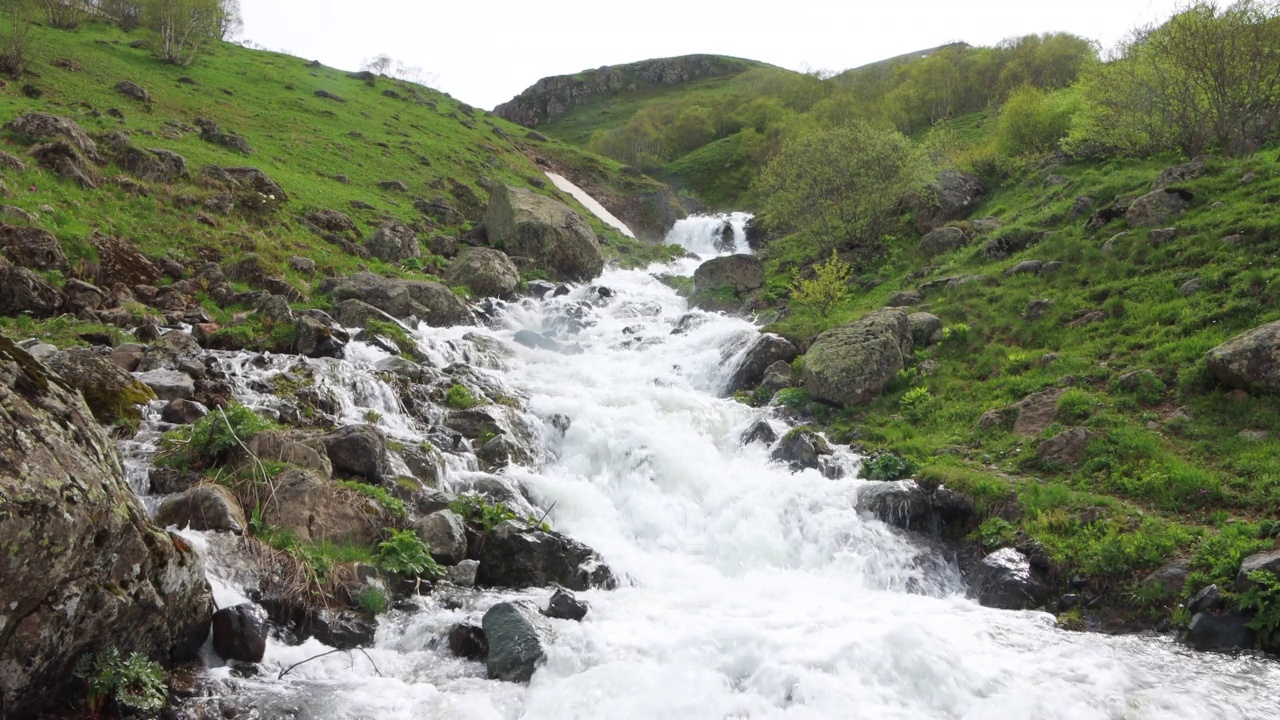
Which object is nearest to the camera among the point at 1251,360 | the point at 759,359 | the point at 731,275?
the point at 1251,360

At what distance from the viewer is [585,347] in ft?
101

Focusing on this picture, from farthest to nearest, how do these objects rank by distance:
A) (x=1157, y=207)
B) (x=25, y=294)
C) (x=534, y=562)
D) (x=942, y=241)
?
(x=942, y=241) < (x=1157, y=207) < (x=25, y=294) < (x=534, y=562)

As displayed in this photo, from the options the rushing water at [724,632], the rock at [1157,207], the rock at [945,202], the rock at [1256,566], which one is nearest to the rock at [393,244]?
the rushing water at [724,632]

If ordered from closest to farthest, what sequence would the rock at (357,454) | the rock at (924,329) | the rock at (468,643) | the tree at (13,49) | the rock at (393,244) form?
1. the rock at (468,643)
2. the rock at (357,454)
3. the rock at (924,329)
4. the rock at (393,244)
5. the tree at (13,49)

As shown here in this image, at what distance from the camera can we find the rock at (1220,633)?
10.7 meters

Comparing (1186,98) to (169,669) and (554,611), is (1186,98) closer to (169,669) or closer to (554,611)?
(554,611)

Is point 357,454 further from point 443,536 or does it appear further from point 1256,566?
point 1256,566

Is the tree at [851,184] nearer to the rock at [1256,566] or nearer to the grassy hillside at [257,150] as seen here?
the grassy hillside at [257,150]

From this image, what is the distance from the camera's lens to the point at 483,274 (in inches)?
1341

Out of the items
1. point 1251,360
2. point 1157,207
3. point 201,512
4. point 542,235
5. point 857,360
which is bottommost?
point 201,512

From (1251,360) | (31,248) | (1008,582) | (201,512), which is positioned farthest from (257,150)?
(1251,360)

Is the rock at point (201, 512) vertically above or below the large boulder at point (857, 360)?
below

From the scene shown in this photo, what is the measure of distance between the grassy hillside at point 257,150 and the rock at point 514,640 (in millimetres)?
19188

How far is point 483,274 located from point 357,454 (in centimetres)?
2097
